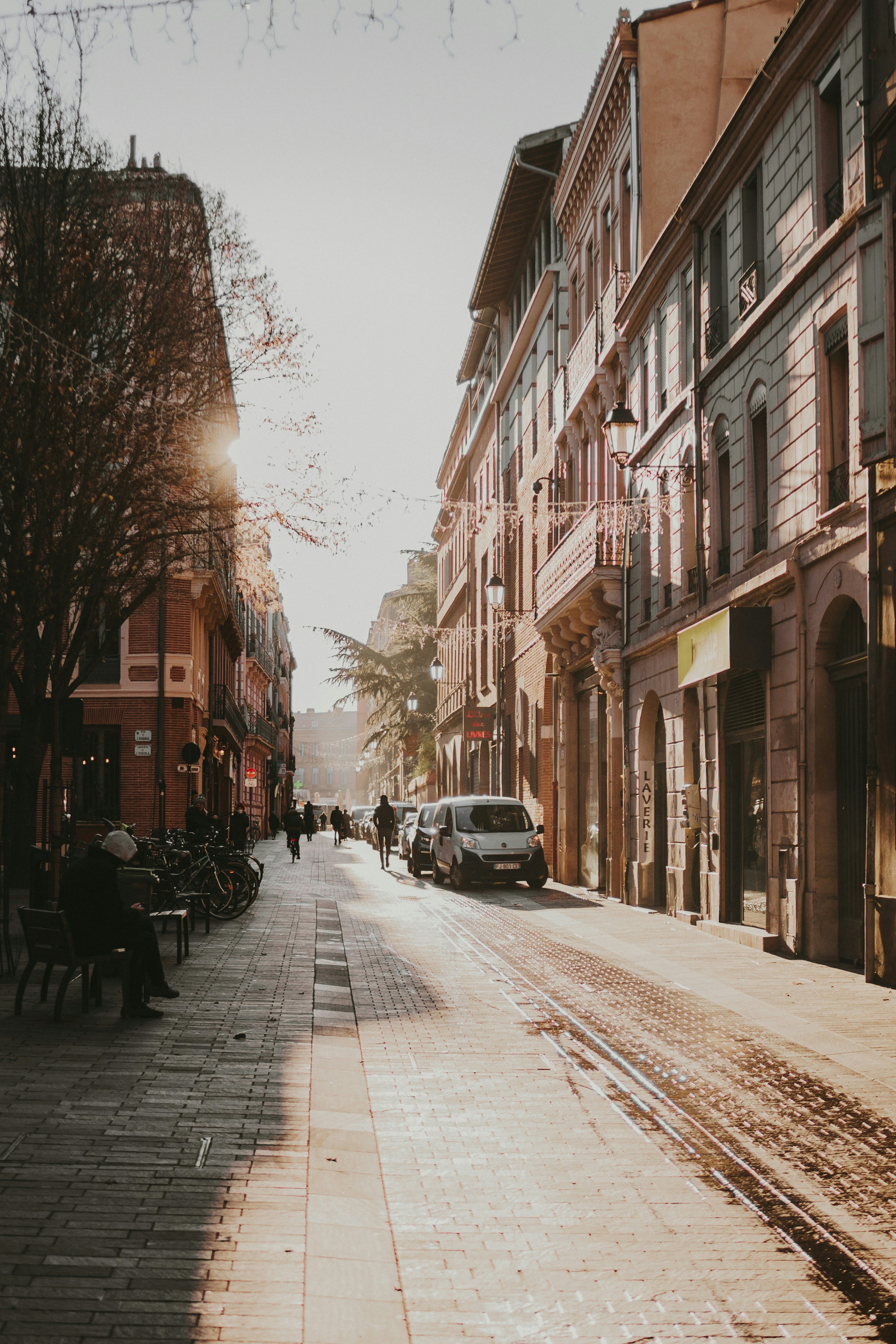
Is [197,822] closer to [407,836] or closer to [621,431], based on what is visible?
[621,431]

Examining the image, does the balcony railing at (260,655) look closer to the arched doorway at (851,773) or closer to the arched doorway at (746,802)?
the arched doorway at (746,802)

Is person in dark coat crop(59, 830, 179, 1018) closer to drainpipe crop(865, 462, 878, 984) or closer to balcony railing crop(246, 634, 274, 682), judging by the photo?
drainpipe crop(865, 462, 878, 984)

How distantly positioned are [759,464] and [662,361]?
5.55 meters

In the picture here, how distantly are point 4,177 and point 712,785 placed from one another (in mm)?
11725

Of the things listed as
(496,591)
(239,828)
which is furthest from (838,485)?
(239,828)

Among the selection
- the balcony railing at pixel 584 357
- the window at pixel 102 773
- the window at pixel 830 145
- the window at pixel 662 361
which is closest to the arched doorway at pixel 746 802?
the window at pixel 830 145

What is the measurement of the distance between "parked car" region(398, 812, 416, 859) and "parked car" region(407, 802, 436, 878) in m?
0.75

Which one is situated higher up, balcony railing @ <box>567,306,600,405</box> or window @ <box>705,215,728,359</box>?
balcony railing @ <box>567,306,600,405</box>

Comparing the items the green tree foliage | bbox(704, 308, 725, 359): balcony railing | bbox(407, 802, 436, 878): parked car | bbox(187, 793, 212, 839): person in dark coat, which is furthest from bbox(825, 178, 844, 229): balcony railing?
the green tree foliage

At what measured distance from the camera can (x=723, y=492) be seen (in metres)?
19.8

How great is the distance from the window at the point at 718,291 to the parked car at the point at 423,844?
14820mm

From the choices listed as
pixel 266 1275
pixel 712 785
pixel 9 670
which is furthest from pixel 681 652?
pixel 266 1275

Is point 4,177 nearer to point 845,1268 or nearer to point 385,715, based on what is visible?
point 845,1268

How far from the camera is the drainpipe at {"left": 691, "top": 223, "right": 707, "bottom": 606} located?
2027cm
